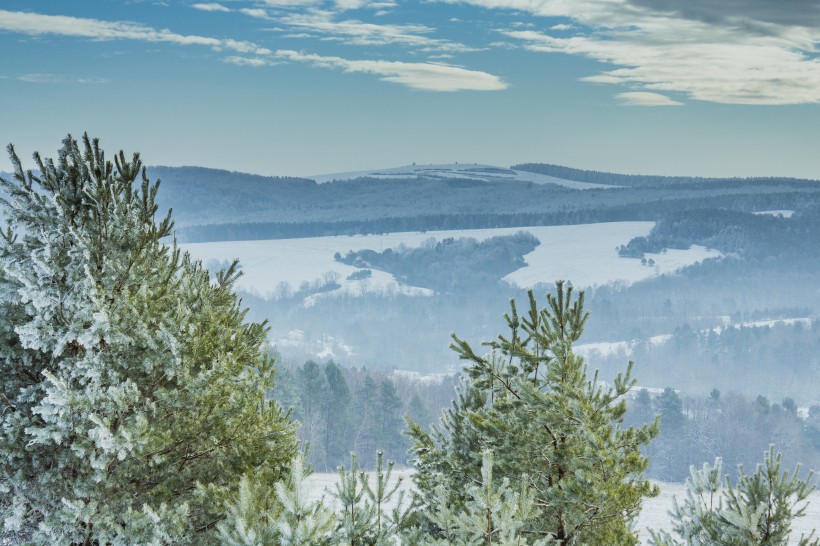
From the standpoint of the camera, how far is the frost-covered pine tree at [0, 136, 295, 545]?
7.43 m

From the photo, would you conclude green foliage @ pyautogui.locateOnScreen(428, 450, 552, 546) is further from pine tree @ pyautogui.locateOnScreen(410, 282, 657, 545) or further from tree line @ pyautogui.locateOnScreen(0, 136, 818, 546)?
pine tree @ pyautogui.locateOnScreen(410, 282, 657, 545)

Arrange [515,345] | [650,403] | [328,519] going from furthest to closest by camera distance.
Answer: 1. [650,403]
2. [515,345]
3. [328,519]

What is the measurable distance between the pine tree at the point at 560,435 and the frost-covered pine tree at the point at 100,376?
267 centimetres

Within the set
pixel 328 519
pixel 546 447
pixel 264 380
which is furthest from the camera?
pixel 264 380

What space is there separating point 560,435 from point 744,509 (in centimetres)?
173

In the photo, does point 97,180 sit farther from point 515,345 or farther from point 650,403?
point 650,403

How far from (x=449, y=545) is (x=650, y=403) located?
423ft

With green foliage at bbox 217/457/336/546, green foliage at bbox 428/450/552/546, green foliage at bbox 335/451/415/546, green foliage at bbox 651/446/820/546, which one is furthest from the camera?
green foliage at bbox 651/446/820/546

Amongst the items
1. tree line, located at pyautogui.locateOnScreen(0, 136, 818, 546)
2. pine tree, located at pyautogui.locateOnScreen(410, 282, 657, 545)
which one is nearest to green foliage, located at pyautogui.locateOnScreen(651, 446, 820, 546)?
tree line, located at pyautogui.locateOnScreen(0, 136, 818, 546)

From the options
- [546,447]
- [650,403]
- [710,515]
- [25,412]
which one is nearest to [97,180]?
[25,412]

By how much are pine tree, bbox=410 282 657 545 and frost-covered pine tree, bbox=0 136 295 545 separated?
2.67 m

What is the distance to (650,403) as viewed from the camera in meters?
128

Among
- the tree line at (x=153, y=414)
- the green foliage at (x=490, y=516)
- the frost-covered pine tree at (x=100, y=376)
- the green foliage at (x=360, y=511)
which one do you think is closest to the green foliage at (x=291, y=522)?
the green foliage at (x=360, y=511)

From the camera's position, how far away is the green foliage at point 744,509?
737 cm
